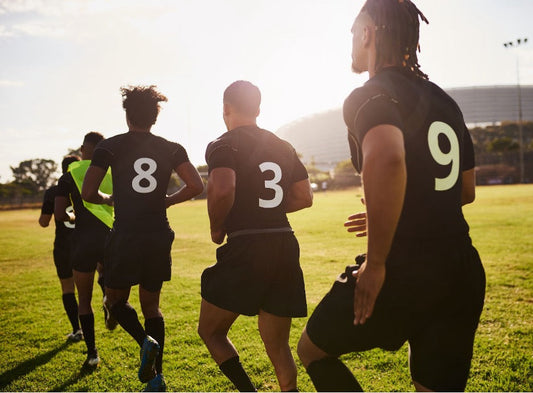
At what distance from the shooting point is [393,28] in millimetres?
1795

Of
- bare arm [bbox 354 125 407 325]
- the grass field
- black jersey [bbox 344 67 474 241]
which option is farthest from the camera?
the grass field

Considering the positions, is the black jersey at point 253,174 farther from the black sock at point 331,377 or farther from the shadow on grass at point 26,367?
the shadow on grass at point 26,367

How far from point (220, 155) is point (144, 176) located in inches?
47.3

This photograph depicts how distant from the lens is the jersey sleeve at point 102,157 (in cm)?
349

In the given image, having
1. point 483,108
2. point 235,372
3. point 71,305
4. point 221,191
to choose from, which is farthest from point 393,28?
point 483,108

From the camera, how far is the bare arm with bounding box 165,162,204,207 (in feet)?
12.4

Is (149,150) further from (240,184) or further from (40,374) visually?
(40,374)

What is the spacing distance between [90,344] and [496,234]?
1306 cm

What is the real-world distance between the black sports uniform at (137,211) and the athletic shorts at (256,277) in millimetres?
905

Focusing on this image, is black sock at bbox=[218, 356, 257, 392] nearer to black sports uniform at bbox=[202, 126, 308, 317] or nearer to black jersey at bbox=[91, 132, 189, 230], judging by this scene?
black sports uniform at bbox=[202, 126, 308, 317]

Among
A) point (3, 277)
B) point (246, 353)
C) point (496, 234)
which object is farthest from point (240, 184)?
point (496, 234)

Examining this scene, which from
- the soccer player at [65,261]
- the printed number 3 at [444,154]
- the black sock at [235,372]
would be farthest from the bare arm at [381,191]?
the soccer player at [65,261]

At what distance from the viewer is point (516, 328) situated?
511 cm

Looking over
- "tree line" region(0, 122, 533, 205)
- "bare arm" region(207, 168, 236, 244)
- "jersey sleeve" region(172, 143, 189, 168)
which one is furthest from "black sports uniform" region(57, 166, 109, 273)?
"tree line" region(0, 122, 533, 205)
